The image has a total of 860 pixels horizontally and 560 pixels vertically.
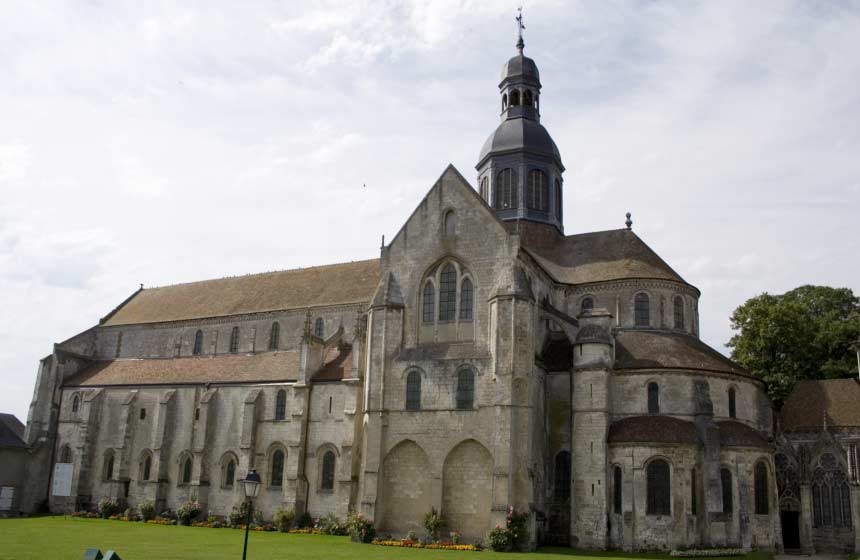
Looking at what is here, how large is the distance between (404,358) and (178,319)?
24.8 meters

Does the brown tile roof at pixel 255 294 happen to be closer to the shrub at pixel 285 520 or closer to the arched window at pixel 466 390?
the arched window at pixel 466 390

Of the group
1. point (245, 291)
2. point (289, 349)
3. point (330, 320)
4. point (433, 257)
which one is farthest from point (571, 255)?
point (245, 291)

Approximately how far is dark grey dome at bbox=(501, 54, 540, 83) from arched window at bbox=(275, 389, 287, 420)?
24.9 metres

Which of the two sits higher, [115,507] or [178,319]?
[178,319]

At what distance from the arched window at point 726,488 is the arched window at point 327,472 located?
20058mm

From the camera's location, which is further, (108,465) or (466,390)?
(108,465)

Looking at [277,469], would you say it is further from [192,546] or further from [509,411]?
[509,411]

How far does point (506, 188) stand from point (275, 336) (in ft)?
59.2

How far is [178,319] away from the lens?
57125mm

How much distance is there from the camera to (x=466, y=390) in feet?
123

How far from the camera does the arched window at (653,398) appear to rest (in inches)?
1508

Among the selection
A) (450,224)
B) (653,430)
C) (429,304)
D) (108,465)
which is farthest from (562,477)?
(108,465)

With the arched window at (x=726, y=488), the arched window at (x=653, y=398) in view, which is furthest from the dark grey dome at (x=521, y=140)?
the arched window at (x=726, y=488)

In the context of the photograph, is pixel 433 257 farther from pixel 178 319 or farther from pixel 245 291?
pixel 178 319
